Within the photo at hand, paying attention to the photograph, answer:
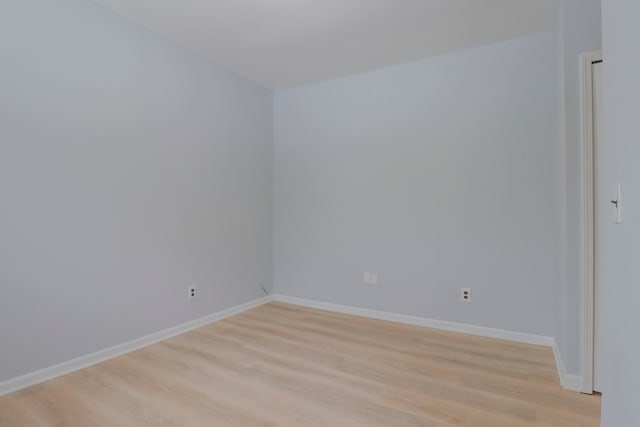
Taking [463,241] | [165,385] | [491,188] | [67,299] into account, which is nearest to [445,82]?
[491,188]

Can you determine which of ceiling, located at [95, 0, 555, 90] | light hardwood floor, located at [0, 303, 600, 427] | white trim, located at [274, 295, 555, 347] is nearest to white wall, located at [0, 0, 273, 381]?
ceiling, located at [95, 0, 555, 90]

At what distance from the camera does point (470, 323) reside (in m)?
2.97

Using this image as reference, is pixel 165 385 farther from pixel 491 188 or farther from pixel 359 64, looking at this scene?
pixel 359 64

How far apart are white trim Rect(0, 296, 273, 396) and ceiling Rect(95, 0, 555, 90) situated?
2.56 metres

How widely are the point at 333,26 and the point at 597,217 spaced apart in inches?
90.3

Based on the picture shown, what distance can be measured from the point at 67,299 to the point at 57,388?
547 millimetres

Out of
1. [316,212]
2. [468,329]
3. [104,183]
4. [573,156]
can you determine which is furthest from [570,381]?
[104,183]

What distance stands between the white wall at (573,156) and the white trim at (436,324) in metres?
0.71

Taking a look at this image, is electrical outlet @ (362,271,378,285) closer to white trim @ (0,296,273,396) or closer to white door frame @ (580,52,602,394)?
white trim @ (0,296,273,396)

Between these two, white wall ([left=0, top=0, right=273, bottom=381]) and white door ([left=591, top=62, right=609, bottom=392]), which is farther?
white wall ([left=0, top=0, right=273, bottom=381])

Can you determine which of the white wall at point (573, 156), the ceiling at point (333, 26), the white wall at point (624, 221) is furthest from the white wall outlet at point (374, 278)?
the white wall at point (624, 221)

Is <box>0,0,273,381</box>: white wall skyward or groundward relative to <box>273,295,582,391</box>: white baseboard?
skyward

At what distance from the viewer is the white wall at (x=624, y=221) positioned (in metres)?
0.74

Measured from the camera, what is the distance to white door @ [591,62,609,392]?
1916mm
